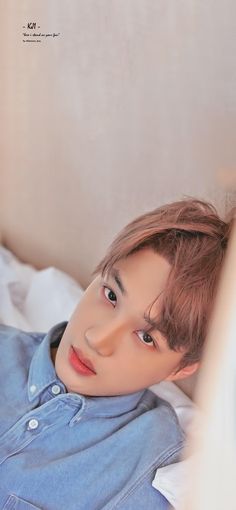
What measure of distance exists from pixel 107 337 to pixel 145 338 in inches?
1.5

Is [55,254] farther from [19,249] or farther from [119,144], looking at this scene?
[119,144]

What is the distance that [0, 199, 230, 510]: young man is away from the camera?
2.19 ft

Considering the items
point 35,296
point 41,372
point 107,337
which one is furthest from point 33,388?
point 35,296

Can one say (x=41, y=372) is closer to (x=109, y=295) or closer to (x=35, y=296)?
(x=109, y=295)

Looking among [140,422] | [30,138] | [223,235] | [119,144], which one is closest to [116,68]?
[119,144]

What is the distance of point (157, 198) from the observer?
0.97 m

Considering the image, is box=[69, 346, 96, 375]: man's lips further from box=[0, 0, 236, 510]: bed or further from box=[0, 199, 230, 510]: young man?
box=[0, 0, 236, 510]: bed

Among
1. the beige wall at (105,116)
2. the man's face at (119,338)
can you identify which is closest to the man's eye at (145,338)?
the man's face at (119,338)

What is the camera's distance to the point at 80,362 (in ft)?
2.31

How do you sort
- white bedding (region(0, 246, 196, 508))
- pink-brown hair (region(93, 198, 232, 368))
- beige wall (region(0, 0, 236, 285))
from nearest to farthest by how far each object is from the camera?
1. pink-brown hair (region(93, 198, 232, 368))
2. beige wall (region(0, 0, 236, 285))
3. white bedding (region(0, 246, 196, 508))

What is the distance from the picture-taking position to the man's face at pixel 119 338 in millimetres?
670

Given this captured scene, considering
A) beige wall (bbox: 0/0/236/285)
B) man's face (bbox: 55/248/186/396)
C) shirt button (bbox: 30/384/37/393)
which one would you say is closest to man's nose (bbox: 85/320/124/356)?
man's face (bbox: 55/248/186/396)

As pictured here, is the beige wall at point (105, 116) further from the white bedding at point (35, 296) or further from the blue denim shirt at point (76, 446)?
the blue denim shirt at point (76, 446)

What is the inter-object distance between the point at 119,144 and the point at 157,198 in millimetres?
111
